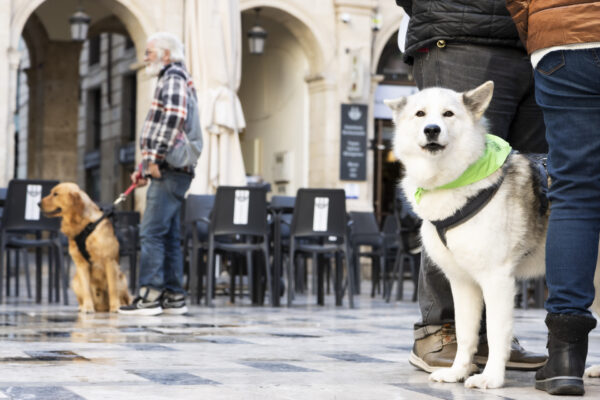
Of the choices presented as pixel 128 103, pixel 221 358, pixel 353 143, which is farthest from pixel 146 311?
pixel 128 103

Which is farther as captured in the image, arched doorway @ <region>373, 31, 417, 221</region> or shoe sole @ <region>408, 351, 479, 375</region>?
arched doorway @ <region>373, 31, 417, 221</region>

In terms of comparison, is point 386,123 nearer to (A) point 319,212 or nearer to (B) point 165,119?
(A) point 319,212

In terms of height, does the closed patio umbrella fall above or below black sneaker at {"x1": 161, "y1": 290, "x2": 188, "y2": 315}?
above

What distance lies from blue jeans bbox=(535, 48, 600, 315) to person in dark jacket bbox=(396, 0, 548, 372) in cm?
68

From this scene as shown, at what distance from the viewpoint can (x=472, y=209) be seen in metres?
3.56

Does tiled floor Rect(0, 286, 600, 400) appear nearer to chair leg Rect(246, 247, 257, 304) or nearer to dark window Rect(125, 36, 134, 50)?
chair leg Rect(246, 247, 257, 304)

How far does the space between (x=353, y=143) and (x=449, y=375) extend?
16295 millimetres


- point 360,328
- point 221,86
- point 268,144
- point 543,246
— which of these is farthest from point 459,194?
point 268,144

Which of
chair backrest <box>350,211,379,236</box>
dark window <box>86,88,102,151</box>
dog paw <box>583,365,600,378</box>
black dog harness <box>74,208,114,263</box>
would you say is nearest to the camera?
dog paw <box>583,365,600,378</box>

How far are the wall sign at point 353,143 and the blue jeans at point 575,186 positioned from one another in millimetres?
16280

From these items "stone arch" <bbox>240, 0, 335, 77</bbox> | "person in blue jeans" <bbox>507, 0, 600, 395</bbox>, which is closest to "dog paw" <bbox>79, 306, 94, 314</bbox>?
"person in blue jeans" <bbox>507, 0, 600, 395</bbox>

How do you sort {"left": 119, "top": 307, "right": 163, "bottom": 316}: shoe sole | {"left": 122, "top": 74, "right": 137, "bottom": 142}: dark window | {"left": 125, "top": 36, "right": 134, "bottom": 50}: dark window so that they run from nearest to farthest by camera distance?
{"left": 119, "top": 307, "right": 163, "bottom": 316}: shoe sole, {"left": 125, "top": 36, "right": 134, "bottom": 50}: dark window, {"left": 122, "top": 74, "right": 137, "bottom": 142}: dark window

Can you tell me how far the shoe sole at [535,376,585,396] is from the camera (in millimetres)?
3322

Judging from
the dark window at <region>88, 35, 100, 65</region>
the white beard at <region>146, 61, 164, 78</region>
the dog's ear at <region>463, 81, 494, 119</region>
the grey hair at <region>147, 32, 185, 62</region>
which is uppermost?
the dark window at <region>88, 35, 100, 65</region>
